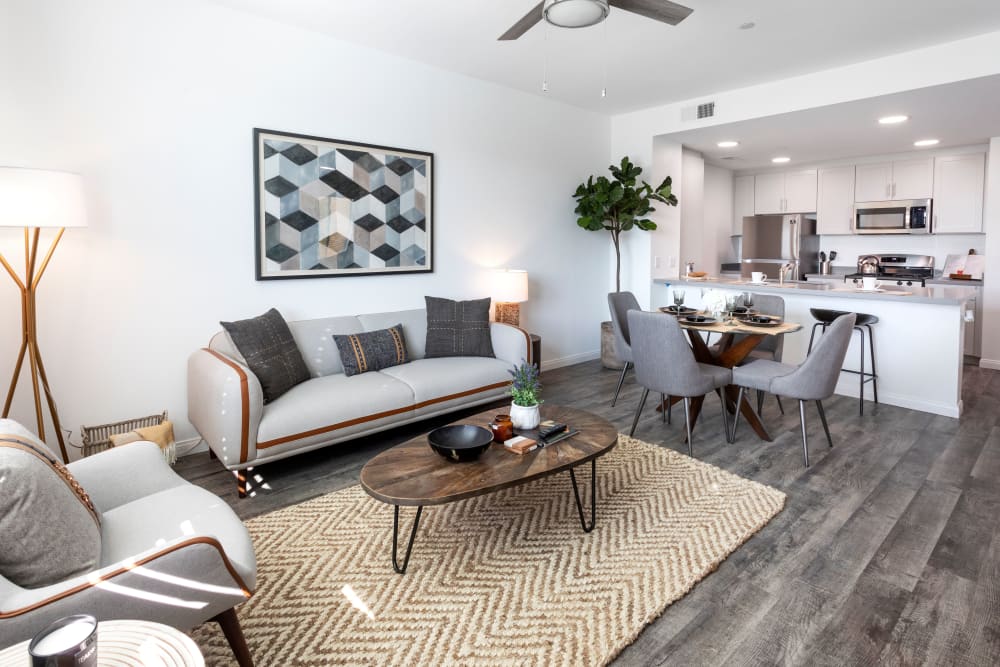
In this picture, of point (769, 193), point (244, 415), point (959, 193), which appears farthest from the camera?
point (769, 193)

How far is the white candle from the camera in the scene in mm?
869

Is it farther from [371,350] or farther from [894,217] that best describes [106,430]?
[894,217]

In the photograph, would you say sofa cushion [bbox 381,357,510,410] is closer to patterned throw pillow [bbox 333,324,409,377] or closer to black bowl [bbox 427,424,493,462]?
patterned throw pillow [bbox 333,324,409,377]

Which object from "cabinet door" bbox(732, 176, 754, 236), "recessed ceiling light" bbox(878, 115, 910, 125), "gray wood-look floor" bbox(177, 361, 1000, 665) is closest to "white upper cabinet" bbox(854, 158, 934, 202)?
"cabinet door" bbox(732, 176, 754, 236)

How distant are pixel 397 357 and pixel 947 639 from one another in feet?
10.5

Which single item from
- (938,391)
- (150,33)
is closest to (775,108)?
(938,391)

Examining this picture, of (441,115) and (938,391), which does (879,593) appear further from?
(441,115)

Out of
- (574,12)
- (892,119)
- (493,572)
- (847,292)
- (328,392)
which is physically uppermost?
(892,119)

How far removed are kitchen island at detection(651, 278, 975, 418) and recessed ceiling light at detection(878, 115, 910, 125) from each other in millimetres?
1506

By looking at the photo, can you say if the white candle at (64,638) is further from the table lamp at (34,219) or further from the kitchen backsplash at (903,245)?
the kitchen backsplash at (903,245)

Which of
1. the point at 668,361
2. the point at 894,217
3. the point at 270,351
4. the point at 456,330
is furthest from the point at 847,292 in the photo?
the point at 270,351

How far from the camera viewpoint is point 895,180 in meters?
6.71

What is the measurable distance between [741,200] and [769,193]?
408 mm

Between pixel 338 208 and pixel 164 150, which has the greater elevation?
pixel 164 150
